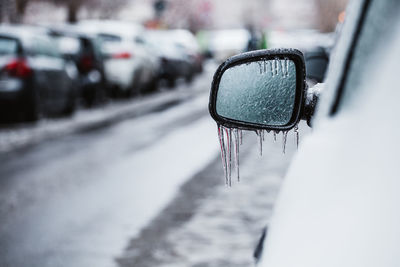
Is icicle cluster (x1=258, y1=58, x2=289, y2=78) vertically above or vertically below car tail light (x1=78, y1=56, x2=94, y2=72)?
above

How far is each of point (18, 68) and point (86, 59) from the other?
4.27 metres

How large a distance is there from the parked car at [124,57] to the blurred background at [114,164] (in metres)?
0.04

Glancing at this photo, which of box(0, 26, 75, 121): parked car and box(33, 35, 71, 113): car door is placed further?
box(33, 35, 71, 113): car door

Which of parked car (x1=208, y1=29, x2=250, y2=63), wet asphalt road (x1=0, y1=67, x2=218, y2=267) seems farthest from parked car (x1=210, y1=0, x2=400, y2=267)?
parked car (x1=208, y1=29, x2=250, y2=63)

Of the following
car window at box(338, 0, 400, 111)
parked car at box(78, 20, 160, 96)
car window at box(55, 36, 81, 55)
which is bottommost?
parked car at box(78, 20, 160, 96)

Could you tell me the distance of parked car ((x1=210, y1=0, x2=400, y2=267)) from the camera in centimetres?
133

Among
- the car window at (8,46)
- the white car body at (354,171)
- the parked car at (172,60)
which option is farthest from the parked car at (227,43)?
the white car body at (354,171)

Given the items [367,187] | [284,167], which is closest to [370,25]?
[367,187]

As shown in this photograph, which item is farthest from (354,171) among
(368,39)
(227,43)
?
(227,43)

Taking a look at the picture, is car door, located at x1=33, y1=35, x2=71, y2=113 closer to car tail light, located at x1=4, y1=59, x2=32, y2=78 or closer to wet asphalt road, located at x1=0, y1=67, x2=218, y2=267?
car tail light, located at x1=4, y1=59, x2=32, y2=78

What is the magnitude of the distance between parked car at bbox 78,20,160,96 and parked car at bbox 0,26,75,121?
4.16 meters

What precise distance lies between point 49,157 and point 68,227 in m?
3.80

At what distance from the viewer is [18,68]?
40.8 feet

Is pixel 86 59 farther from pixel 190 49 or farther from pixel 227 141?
pixel 190 49
